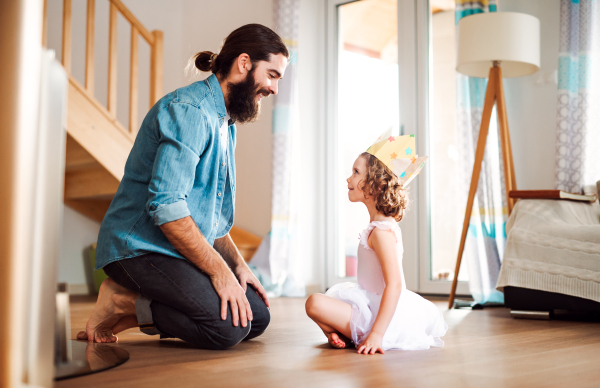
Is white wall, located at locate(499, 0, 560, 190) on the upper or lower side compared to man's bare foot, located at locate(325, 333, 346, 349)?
upper

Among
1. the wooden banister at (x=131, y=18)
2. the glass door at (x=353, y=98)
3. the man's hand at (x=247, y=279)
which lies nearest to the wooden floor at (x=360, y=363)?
the man's hand at (x=247, y=279)

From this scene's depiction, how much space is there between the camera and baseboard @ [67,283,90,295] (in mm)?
4340

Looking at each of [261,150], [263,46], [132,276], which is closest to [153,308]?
[132,276]

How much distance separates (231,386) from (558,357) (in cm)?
84

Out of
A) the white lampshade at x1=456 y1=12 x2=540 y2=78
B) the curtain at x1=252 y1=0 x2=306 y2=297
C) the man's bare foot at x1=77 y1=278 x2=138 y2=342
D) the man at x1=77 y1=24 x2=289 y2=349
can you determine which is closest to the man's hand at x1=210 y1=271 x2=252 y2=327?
the man at x1=77 y1=24 x2=289 y2=349

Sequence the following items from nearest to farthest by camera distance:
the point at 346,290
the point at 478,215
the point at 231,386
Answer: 1. the point at 231,386
2. the point at 346,290
3. the point at 478,215

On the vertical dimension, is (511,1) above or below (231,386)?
above

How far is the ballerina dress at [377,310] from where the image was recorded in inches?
62.5

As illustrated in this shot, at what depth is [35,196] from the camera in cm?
61

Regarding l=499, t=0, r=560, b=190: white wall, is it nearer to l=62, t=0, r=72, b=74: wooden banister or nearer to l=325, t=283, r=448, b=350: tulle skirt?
l=325, t=283, r=448, b=350: tulle skirt

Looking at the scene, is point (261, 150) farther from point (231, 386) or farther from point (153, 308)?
point (231, 386)

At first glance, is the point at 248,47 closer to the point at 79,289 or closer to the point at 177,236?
the point at 177,236

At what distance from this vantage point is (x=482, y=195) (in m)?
3.29

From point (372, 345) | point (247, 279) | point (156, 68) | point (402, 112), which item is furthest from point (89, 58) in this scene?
point (372, 345)
